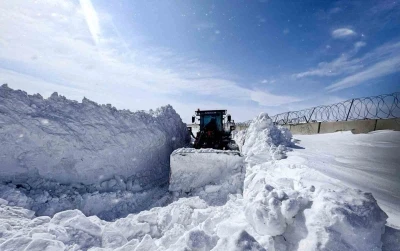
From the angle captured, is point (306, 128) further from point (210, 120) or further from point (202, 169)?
point (202, 169)

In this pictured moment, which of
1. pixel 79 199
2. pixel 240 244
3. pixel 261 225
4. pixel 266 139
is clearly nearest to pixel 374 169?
pixel 261 225

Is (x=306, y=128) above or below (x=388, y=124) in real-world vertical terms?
below

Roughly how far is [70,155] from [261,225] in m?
5.92

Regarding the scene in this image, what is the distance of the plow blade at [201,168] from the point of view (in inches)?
228

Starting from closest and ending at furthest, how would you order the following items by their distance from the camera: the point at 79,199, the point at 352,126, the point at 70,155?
the point at 79,199 < the point at 70,155 < the point at 352,126

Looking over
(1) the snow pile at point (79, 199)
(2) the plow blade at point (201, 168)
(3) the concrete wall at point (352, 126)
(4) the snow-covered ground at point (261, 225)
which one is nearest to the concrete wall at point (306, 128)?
(3) the concrete wall at point (352, 126)

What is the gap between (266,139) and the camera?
6812mm

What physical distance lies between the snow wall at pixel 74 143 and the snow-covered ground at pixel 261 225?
1464 mm

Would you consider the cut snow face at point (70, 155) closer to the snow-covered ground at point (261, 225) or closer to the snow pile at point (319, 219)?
the snow-covered ground at point (261, 225)

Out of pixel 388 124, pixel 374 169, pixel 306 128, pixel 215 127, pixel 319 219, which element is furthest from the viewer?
pixel 306 128

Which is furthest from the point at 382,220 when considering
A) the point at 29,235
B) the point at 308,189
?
the point at 29,235

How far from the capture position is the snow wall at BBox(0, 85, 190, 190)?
17.7 feet

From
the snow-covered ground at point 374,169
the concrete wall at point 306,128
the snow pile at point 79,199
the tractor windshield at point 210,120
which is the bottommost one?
the snow pile at point 79,199

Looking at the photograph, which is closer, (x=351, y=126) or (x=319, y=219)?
Result: (x=319, y=219)
